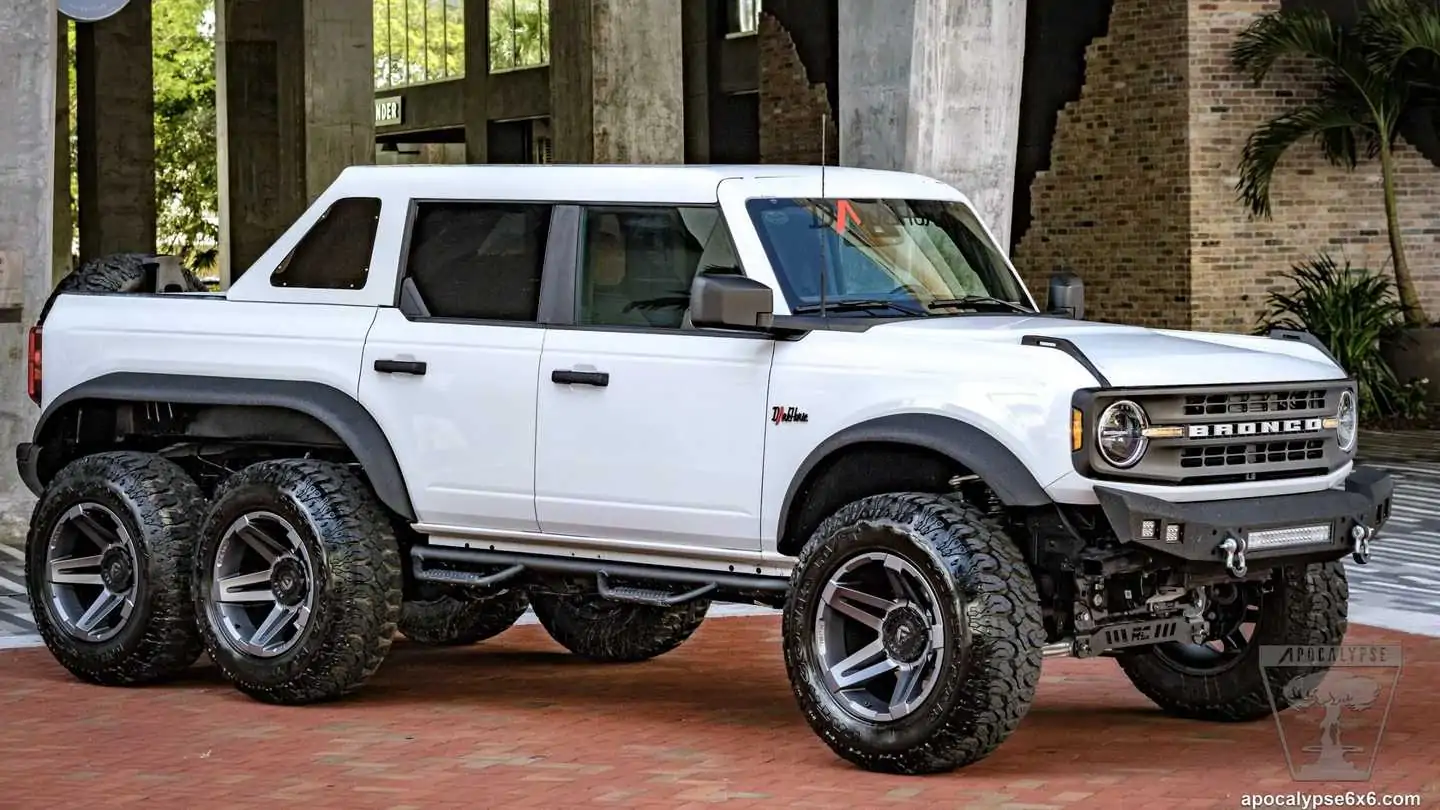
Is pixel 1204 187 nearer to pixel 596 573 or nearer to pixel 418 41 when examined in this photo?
pixel 596 573

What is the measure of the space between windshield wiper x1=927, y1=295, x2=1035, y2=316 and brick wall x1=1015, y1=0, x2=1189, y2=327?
56.1 feet

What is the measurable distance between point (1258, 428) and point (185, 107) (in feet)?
189

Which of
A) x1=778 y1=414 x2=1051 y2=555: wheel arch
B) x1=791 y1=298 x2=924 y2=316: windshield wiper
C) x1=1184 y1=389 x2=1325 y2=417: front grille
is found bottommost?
x1=778 y1=414 x2=1051 y2=555: wheel arch

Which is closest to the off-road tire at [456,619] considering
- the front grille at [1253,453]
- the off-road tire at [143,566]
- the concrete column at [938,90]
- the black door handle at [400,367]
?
the off-road tire at [143,566]

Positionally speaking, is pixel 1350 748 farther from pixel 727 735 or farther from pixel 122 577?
pixel 122 577

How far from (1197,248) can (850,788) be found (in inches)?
741

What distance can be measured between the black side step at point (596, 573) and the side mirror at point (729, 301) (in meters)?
0.92

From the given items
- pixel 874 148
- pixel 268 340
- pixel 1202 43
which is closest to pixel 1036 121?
pixel 1202 43

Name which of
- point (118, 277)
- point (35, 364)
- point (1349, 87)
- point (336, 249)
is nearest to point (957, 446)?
point (336, 249)

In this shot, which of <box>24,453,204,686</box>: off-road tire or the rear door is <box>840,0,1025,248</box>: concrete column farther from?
<box>24,453,204,686</box>: off-road tire

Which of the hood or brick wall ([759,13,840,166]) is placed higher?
brick wall ([759,13,840,166])

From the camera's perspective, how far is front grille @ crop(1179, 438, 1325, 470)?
25.7 feet

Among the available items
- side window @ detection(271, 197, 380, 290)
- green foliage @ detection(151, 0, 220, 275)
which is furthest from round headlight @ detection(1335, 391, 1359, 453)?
green foliage @ detection(151, 0, 220, 275)

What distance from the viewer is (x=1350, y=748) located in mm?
8133
